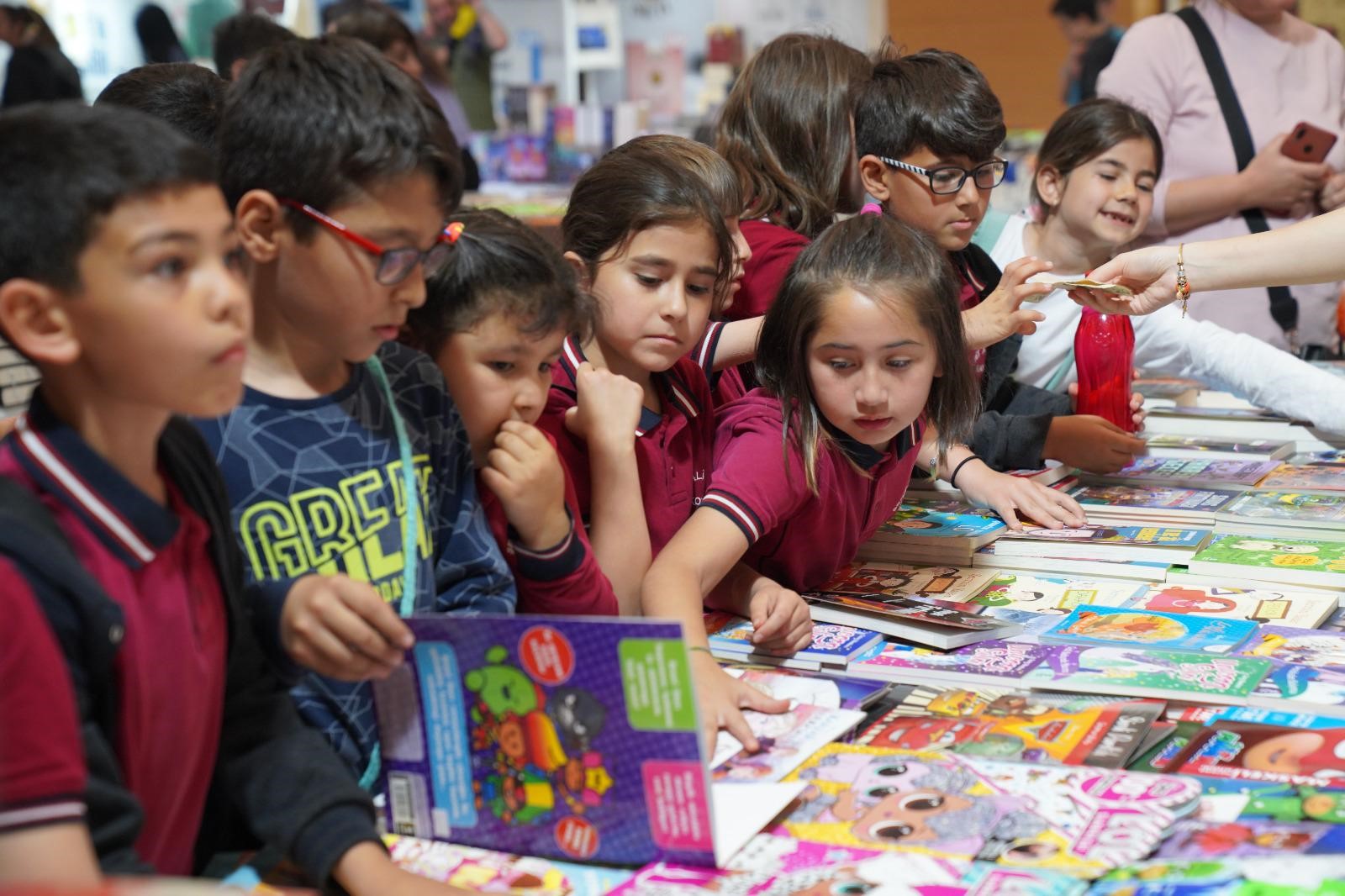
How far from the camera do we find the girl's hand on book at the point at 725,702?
4.50ft

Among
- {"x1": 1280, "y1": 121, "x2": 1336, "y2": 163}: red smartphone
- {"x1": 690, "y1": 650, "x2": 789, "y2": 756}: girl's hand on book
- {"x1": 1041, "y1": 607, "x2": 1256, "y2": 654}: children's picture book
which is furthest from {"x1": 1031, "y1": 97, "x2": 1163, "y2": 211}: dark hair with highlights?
{"x1": 690, "y1": 650, "x2": 789, "y2": 756}: girl's hand on book

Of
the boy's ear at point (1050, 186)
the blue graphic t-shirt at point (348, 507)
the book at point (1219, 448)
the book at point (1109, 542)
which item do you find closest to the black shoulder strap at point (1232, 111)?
the boy's ear at point (1050, 186)

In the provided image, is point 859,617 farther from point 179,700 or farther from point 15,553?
point 15,553

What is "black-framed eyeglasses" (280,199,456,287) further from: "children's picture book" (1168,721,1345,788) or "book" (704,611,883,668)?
"children's picture book" (1168,721,1345,788)

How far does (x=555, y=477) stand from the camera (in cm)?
146

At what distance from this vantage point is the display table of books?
1.12 metres

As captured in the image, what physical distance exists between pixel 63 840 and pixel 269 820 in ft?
0.95

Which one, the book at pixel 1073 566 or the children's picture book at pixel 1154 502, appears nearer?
the book at pixel 1073 566

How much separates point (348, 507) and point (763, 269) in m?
1.16

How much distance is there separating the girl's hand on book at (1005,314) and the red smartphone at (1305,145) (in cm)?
169

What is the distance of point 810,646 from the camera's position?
1.69m

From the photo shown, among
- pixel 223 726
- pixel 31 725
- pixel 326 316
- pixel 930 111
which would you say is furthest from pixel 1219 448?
pixel 31 725

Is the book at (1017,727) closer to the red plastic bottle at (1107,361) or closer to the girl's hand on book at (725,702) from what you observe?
the girl's hand on book at (725,702)

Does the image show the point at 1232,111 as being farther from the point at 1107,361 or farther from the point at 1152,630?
the point at 1152,630
